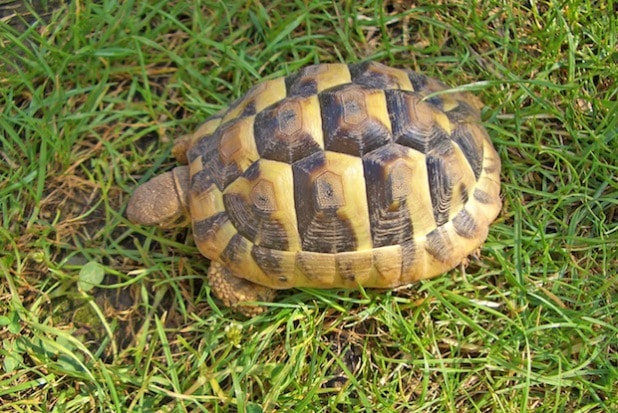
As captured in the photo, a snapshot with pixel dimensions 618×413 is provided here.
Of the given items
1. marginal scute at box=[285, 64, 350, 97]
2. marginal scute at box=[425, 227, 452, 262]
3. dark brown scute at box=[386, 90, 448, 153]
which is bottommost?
marginal scute at box=[425, 227, 452, 262]

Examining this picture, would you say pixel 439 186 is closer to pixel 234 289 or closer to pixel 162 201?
pixel 234 289

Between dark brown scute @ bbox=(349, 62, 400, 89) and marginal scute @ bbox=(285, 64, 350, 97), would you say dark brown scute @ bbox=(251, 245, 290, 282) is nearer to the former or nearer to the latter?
marginal scute @ bbox=(285, 64, 350, 97)

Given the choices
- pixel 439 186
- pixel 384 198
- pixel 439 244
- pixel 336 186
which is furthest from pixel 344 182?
pixel 439 244

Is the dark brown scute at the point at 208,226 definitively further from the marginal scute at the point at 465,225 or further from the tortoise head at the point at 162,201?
the marginal scute at the point at 465,225

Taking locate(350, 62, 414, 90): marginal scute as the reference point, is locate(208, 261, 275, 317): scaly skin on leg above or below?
below

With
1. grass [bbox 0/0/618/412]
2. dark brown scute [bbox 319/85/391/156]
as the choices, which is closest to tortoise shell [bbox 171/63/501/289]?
dark brown scute [bbox 319/85/391/156]

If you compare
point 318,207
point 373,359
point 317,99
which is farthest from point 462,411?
point 317,99

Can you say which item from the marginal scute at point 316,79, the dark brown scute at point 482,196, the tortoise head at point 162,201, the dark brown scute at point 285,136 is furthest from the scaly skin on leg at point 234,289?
the dark brown scute at point 482,196
